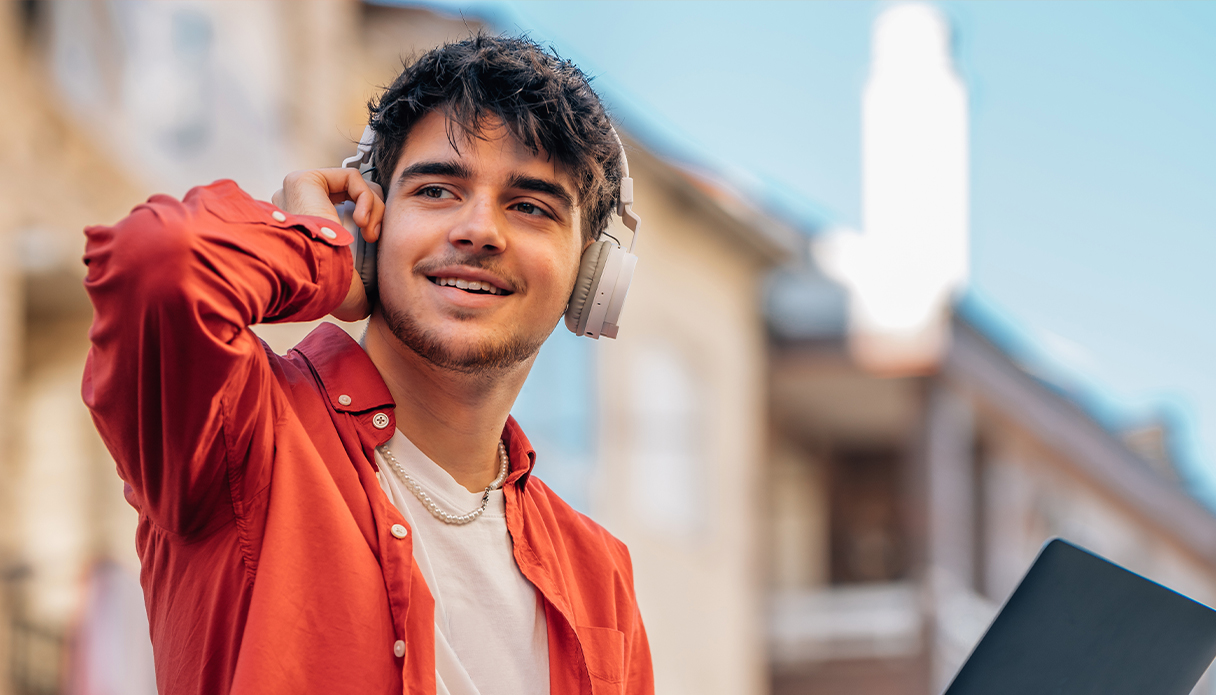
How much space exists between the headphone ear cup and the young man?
24 mm

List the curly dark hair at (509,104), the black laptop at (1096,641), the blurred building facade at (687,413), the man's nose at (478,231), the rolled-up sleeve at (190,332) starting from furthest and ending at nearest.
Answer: the blurred building facade at (687,413) < the curly dark hair at (509,104) < the man's nose at (478,231) < the black laptop at (1096,641) < the rolled-up sleeve at (190,332)

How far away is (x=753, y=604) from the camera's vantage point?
14898mm

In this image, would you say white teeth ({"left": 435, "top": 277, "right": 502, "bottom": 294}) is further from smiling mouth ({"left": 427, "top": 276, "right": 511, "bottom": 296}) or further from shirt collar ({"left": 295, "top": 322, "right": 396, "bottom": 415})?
shirt collar ({"left": 295, "top": 322, "right": 396, "bottom": 415})

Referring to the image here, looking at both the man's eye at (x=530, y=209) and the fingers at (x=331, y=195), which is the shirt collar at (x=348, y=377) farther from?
the man's eye at (x=530, y=209)

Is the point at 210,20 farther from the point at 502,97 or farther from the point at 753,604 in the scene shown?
the point at 753,604

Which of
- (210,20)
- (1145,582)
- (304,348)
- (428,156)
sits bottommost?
(1145,582)

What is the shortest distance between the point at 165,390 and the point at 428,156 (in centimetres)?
60

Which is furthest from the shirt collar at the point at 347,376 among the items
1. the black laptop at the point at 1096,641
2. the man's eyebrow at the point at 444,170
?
the black laptop at the point at 1096,641

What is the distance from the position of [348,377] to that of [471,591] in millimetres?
359

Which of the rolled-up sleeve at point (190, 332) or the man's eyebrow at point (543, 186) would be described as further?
the man's eyebrow at point (543, 186)

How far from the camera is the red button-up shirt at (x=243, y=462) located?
1.39m

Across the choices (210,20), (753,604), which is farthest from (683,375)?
(210,20)

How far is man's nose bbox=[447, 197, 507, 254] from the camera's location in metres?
1.79

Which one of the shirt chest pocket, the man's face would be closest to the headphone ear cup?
the man's face
